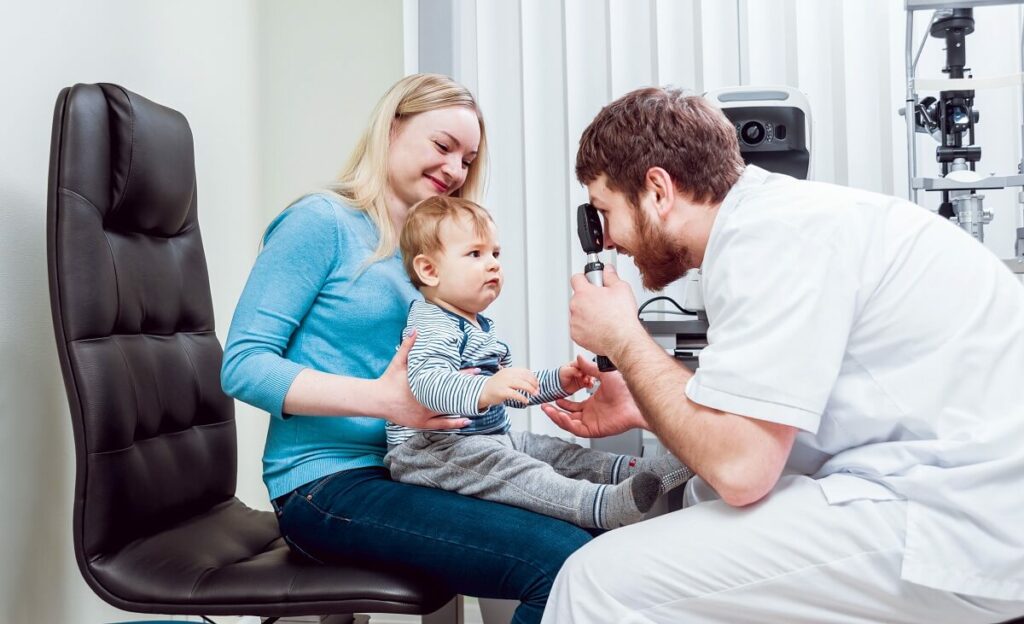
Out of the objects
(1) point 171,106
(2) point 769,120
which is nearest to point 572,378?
(2) point 769,120

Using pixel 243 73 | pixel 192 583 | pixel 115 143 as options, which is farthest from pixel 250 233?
pixel 192 583

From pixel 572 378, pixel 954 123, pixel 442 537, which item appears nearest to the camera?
pixel 442 537

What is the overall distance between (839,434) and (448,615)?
2.46 ft

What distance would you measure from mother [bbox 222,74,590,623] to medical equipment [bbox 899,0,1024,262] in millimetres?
1183

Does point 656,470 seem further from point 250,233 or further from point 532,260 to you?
point 250,233

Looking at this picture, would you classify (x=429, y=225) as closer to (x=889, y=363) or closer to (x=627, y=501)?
(x=627, y=501)

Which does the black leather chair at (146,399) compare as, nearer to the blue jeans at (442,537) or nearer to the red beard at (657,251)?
the blue jeans at (442,537)

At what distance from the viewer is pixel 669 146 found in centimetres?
129

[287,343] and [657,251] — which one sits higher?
[657,251]

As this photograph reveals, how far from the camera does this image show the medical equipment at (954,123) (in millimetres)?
2008

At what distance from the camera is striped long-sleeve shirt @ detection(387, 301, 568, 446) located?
1.24 m

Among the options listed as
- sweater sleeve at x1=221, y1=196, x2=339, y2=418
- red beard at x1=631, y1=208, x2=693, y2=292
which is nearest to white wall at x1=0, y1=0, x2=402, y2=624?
sweater sleeve at x1=221, y1=196, x2=339, y2=418

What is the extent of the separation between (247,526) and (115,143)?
0.67 meters

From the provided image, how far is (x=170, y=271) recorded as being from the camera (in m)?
1.52
